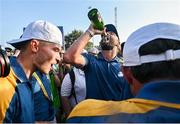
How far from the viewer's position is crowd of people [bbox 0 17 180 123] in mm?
1660

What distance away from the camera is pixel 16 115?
9.25 feet

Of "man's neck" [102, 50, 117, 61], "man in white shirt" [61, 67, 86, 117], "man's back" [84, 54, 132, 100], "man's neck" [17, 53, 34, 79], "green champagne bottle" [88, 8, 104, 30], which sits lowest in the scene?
"man in white shirt" [61, 67, 86, 117]

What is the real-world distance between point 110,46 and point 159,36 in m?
2.91

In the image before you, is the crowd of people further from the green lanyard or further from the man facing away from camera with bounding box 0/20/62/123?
the green lanyard

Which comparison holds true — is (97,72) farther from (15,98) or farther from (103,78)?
(15,98)

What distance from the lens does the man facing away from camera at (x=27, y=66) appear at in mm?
2756

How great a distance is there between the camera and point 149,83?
1.71m

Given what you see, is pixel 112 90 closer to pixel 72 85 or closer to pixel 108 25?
pixel 108 25

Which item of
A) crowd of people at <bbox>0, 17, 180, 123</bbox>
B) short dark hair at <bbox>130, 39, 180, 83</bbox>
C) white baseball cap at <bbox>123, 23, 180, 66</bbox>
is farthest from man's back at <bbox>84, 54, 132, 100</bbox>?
short dark hair at <bbox>130, 39, 180, 83</bbox>

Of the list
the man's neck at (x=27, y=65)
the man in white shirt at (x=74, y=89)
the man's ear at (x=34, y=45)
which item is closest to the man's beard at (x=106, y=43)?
the man in white shirt at (x=74, y=89)

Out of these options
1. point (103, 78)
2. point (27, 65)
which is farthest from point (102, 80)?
point (27, 65)

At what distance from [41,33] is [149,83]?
6.50 feet

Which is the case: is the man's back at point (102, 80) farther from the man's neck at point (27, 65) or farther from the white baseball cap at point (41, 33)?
the man's neck at point (27, 65)

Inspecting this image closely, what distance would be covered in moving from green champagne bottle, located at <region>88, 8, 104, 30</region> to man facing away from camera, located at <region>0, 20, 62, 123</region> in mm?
583
